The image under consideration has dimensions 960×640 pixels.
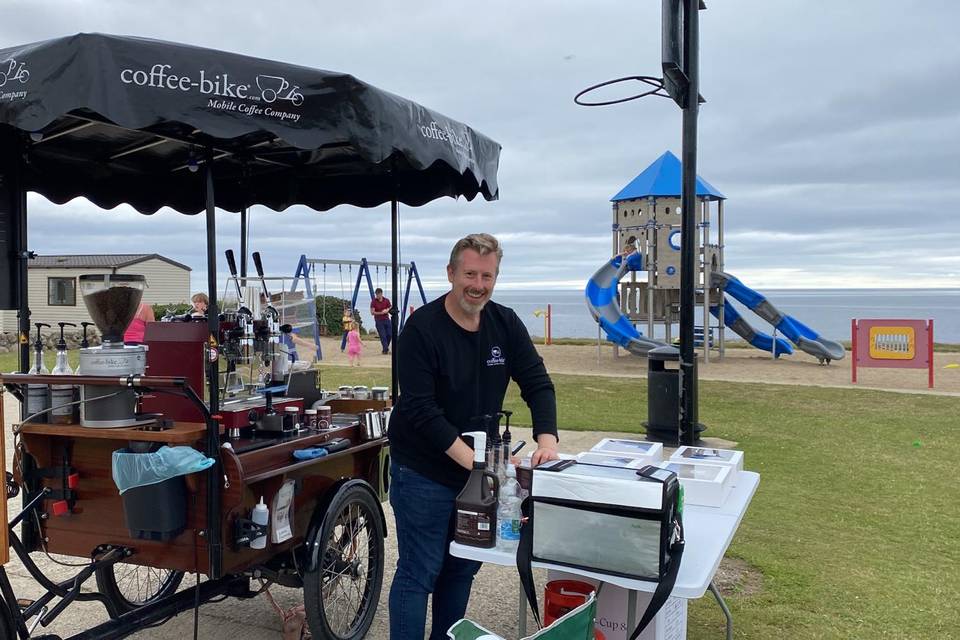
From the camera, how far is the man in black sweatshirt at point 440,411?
9.89 ft

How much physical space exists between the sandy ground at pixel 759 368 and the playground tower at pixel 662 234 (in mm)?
1144

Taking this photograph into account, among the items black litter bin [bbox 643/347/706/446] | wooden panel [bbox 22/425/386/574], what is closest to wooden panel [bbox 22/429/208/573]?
wooden panel [bbox 22/425/386/574]

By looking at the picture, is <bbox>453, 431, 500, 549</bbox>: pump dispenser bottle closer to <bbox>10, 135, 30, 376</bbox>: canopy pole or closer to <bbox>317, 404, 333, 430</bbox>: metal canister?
<bbox>317, 404, 333, 430</bbox>: metal canister

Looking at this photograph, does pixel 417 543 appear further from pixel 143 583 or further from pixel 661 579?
pixel 143 583

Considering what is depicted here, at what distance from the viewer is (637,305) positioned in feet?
64.6

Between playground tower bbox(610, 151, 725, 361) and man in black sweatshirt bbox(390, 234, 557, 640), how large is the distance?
14.9 metres

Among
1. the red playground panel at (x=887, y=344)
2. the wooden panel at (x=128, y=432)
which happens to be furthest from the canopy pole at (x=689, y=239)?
the red playground panel at (x=887, y=344)

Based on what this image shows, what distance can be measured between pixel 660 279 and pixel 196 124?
16.2m

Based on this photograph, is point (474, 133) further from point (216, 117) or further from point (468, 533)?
point (468, 533)

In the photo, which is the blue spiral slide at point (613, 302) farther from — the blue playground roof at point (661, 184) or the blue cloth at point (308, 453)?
the blue cloth at point (308, 453)

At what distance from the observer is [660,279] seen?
18219 millimetres

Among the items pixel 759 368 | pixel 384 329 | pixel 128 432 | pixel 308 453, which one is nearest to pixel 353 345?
pixel 384 329

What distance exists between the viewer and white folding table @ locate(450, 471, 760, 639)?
96.0 inches

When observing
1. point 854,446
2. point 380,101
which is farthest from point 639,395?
point 380,101
